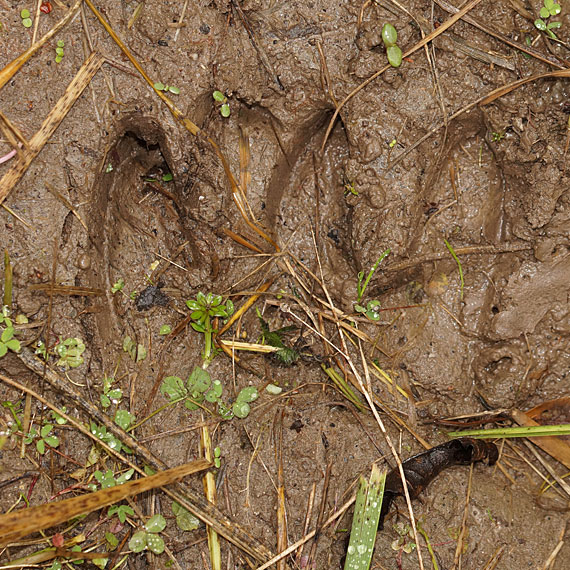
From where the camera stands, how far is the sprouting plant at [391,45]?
2410 millimetres

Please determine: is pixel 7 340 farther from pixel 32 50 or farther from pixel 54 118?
pixel 32 50

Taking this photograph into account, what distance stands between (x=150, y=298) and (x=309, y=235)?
833 mm

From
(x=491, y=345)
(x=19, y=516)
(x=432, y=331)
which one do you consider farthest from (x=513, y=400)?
(x=19, y=516)

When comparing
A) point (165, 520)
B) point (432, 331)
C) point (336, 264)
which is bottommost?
point (432, 331)

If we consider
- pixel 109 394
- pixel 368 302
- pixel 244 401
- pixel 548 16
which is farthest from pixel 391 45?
pixel 109 394

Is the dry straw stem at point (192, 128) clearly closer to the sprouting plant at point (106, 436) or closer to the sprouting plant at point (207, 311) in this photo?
the sprouting plant at point (207, 311)

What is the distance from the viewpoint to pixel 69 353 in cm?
245

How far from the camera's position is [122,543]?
8.16 feet

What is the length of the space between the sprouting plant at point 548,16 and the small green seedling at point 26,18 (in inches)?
85.9

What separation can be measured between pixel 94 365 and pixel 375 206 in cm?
148

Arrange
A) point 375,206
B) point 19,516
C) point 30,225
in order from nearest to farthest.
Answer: point 19,516
point 30,225
point 375,206

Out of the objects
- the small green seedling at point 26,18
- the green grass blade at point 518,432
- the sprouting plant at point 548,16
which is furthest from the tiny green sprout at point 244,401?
the sprouting plant at point 548,16

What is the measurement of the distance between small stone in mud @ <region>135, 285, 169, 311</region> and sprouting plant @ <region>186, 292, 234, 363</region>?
6.3 inches

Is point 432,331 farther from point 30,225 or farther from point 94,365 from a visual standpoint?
point 30,225
